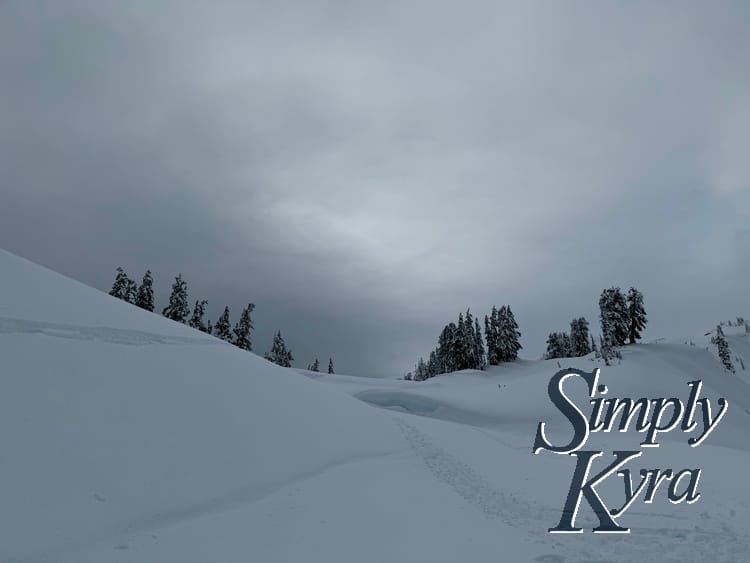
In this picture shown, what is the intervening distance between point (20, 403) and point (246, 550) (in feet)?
16.8

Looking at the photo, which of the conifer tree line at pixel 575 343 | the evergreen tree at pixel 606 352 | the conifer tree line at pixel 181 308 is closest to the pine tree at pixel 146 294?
the conifer tree line at pixel 181 308

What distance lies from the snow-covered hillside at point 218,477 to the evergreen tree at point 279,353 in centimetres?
6199

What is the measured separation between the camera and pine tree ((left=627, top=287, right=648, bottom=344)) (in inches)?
2352

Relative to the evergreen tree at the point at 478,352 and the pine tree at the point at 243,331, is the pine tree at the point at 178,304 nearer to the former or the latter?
the pine tree at the point at 243,331

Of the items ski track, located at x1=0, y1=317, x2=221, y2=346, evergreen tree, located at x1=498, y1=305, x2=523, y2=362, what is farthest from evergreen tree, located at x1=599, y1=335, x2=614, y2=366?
ski track, located at x1=0, y1=317, x2=221, y2=346

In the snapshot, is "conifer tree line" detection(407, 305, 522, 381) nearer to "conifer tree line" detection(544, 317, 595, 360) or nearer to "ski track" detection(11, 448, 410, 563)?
"conifer tree line" detection(544, 317, 595, 360)

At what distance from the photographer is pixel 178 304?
59500 millimetres

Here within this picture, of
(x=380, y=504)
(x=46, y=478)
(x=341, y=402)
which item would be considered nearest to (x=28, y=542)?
(x=46, y=478)

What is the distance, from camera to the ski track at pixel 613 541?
8.37m

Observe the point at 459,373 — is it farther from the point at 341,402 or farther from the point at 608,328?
the point at 341,402

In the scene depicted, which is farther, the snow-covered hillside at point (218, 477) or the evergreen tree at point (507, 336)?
the evergreen tree at point (507, 336)

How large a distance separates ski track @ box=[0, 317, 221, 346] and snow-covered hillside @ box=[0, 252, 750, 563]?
0.06 meters

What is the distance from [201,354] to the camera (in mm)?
13984

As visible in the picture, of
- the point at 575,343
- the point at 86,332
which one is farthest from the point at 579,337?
the point at 86,332
